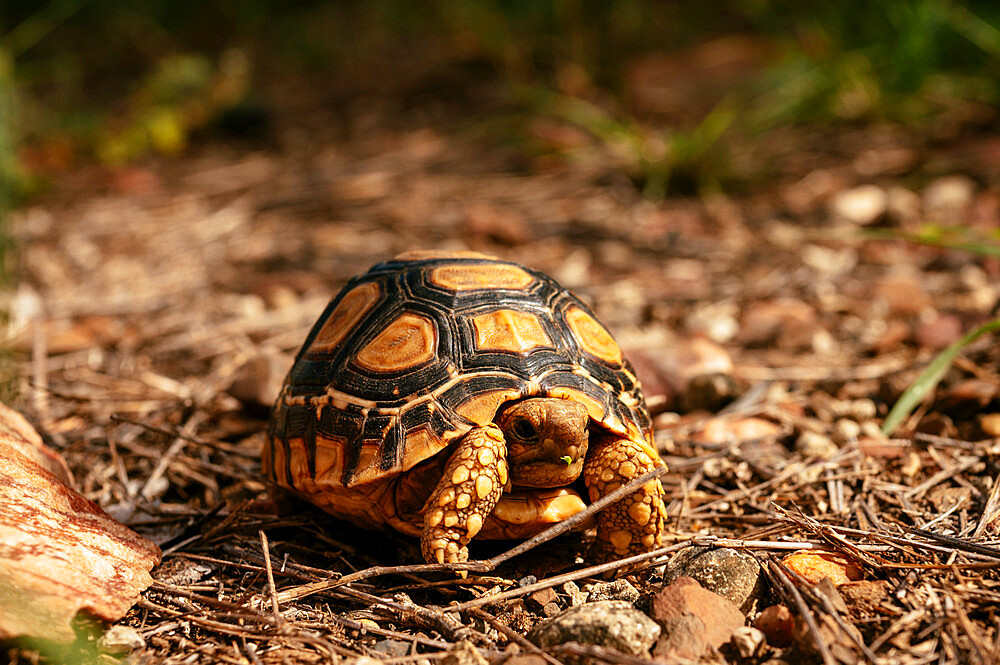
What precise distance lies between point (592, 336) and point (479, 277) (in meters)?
0.39

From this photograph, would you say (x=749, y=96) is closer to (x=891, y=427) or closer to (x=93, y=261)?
(x=891, y=427)

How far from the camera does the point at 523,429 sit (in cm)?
205

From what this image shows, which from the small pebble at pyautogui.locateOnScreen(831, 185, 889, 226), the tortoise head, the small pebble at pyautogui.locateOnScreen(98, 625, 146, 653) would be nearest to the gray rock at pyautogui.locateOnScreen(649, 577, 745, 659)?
the tortoise head

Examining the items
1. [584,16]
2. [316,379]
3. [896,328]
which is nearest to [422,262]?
[316,379]

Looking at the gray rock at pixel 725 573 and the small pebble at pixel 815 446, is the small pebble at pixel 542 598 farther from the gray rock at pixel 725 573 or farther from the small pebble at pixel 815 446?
the small pebble at pixel 815 446

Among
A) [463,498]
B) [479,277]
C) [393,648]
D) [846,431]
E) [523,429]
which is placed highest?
[479,277]

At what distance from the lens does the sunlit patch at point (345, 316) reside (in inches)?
95.7

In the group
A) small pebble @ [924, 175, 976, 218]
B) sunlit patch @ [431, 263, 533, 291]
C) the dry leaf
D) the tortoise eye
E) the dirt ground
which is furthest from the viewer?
small pebble @ [924, 175, 976, 218]

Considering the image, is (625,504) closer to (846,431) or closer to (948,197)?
(846,431)

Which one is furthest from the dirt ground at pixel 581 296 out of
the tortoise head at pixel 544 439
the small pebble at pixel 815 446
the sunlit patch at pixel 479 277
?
the sunlit patch at pixel 479 277

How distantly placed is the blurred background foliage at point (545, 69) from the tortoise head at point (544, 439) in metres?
2.12

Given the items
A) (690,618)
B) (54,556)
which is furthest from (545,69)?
(54,556)

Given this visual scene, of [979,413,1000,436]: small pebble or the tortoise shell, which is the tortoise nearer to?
the tortoise shell

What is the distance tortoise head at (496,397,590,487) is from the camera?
6.52ft
